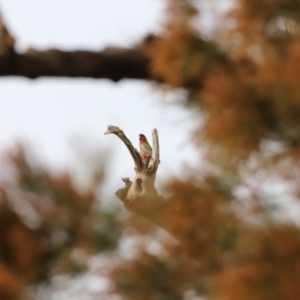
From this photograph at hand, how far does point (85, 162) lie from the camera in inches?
14.7

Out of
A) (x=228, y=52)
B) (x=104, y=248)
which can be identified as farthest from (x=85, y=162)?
(x=228, y=52)

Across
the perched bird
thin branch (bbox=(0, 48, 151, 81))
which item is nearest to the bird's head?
the perched bird

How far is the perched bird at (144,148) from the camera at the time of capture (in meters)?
0.62

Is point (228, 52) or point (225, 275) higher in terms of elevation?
point (228, 52)

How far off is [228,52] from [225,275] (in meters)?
0.19

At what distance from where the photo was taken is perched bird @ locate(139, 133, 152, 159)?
2.02 feet

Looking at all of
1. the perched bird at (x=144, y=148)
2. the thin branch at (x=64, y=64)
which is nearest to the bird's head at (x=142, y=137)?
the perched bird at (x=144, y=148)

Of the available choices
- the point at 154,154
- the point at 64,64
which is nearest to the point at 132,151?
the point at 154,154

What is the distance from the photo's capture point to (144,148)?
2.09ft

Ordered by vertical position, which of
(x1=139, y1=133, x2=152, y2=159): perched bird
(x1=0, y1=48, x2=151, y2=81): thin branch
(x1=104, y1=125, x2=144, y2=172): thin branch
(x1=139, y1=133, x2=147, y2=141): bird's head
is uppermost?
(x1=139, y1=133, x2=147, y2=141): bird's head

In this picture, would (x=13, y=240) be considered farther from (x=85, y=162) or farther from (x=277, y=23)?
(x=277, y=23)

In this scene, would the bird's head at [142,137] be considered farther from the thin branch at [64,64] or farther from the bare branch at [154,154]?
the thin branch at [64,64]

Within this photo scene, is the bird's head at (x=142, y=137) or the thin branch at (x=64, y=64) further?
the bird's head at (x=142, y=137)

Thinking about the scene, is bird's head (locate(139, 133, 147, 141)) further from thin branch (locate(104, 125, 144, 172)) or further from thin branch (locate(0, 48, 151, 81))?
thin branch (locate(0, 48, 151, 81))
